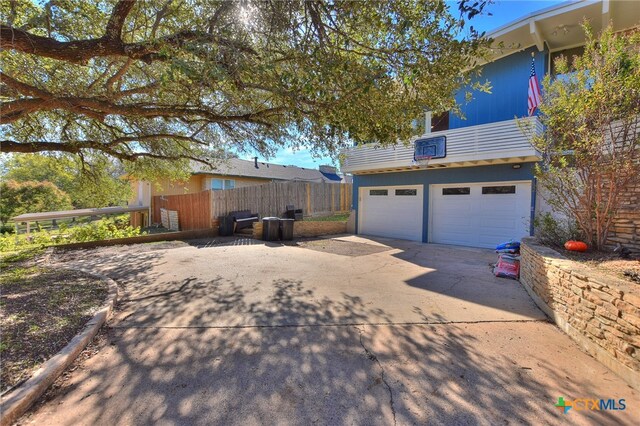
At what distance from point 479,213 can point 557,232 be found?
4.39m

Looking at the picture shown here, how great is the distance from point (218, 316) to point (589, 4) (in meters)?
11.9

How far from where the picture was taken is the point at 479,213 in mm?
9984

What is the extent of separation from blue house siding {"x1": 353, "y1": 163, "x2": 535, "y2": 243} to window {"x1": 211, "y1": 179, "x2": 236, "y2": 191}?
10319 mm

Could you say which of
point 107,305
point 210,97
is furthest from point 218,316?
point 210,97

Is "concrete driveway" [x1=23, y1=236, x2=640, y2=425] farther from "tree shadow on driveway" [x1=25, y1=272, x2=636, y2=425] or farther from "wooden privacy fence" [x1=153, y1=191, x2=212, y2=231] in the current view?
"wooden privacy fence" [x1=153, y1=191, x2=212, y2=231]

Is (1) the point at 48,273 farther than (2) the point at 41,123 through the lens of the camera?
No

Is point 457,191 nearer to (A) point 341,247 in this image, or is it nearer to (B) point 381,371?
(A) point 341,247

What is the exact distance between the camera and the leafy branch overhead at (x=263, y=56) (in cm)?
418

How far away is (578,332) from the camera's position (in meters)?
3.47

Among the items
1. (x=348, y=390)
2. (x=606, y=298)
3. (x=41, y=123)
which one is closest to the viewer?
(x=348, y=390)

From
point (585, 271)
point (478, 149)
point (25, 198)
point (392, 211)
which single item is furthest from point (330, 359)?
point (25, 198)

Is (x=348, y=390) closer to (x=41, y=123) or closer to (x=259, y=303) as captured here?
(x=259, y=303)

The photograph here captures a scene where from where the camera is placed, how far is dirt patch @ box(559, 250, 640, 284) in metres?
3.52

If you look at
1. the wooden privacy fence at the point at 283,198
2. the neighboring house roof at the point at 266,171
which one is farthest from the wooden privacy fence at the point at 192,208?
A: the neighboring house roof at the point at 266,171
